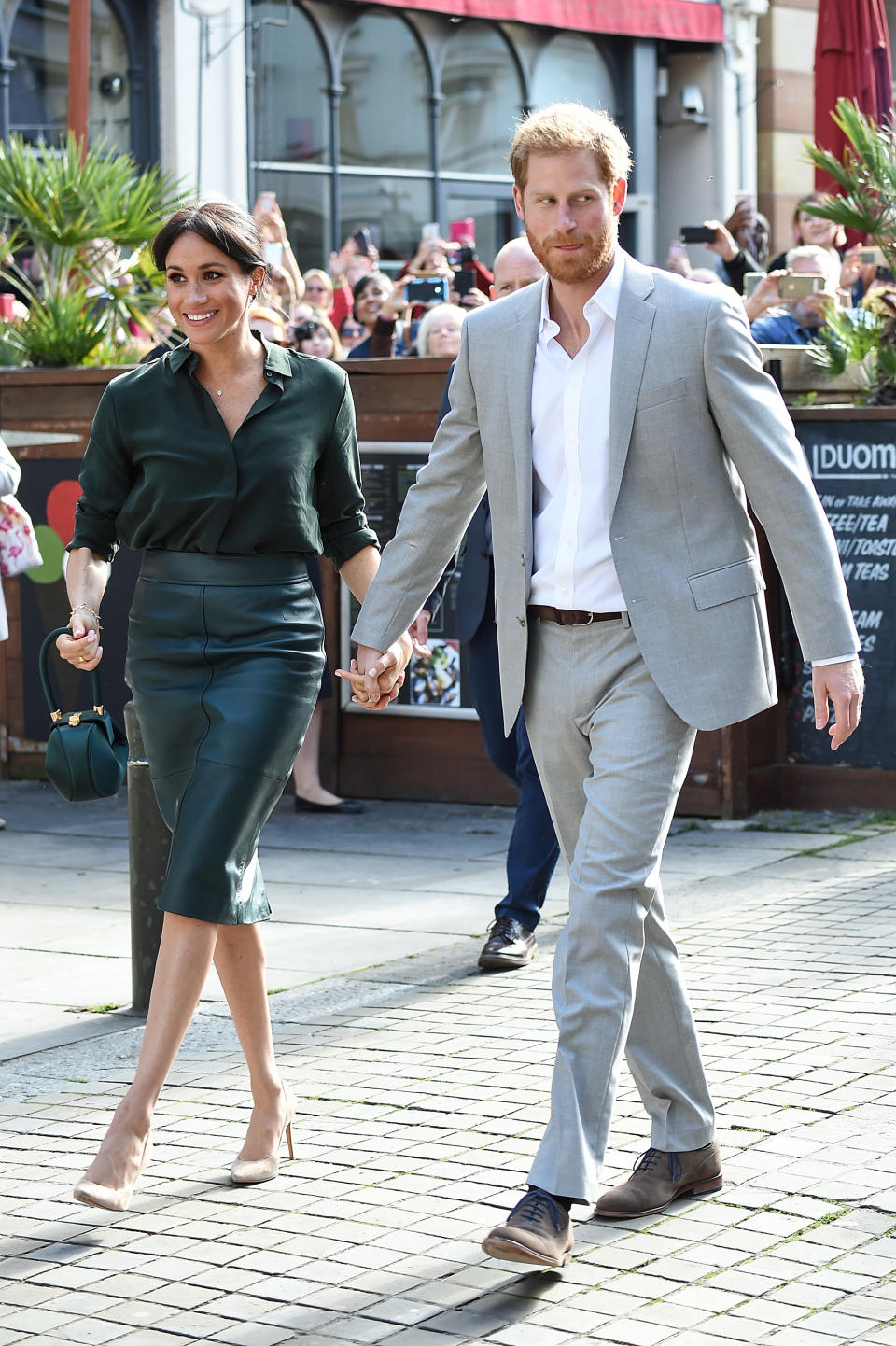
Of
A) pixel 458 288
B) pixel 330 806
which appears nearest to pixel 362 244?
pixel 458 288

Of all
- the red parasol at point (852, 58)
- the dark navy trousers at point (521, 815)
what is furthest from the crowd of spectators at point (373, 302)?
the red parasol at point (852, 58)

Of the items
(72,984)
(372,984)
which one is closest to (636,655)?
(372,984)

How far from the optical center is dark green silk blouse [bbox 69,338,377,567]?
170 inches

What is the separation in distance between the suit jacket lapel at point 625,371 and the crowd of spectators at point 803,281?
361 centimetres

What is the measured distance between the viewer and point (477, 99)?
22250 millimetres

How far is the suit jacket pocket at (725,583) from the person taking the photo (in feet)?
12.7

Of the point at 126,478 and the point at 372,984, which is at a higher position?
the point at 126,478

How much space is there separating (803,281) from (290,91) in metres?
11.9

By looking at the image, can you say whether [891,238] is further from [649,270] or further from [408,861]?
[649,270]

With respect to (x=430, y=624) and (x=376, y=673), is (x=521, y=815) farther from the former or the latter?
(x=430, y=624)

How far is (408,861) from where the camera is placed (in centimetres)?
819

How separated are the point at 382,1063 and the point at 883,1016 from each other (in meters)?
1.34

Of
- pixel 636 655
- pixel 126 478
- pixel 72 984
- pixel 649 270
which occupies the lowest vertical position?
pixel 72 984

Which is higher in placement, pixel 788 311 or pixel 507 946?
pixel 788 311
